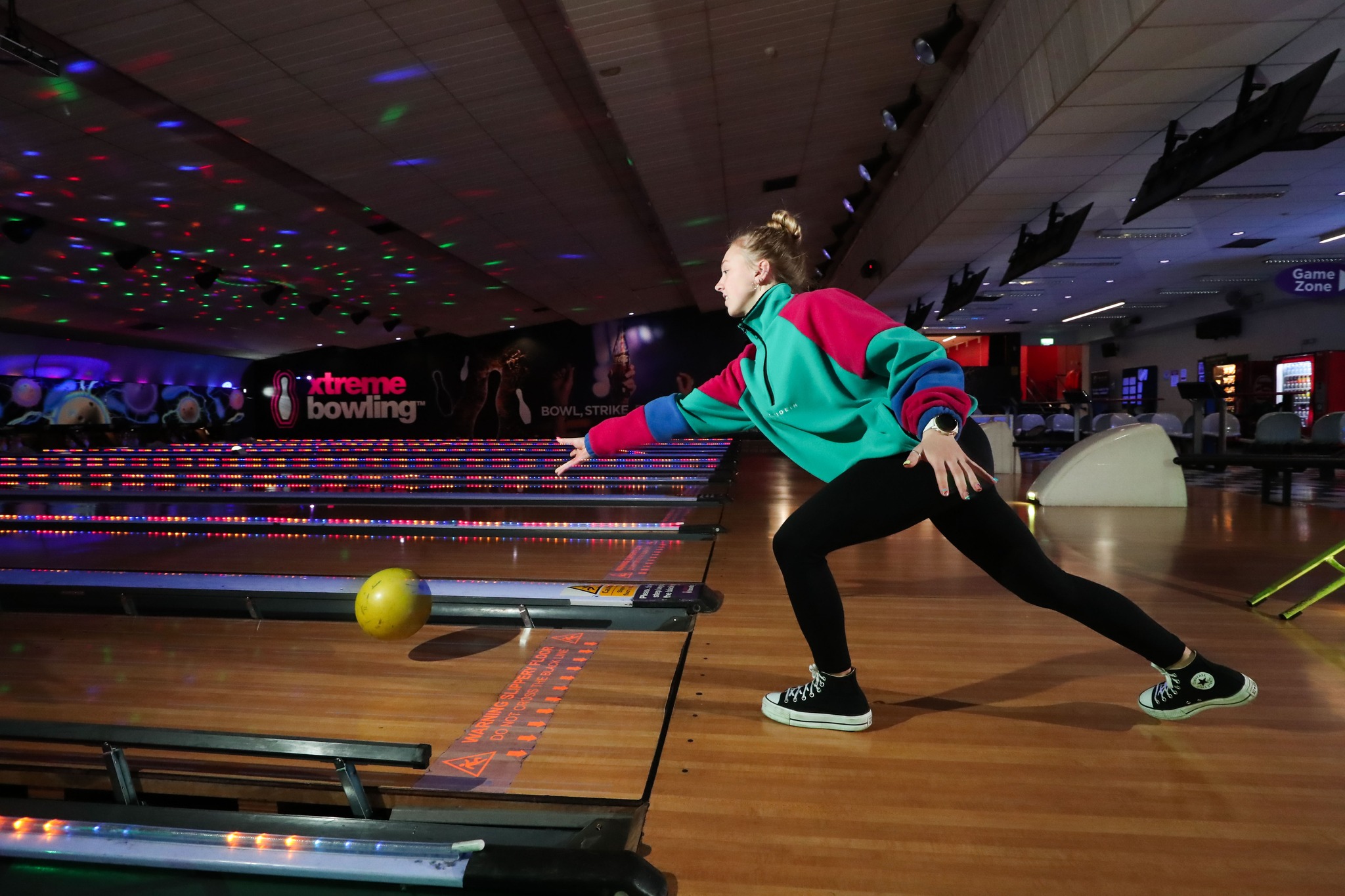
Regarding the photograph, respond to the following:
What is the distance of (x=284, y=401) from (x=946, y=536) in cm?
2003

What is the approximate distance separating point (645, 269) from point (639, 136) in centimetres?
686

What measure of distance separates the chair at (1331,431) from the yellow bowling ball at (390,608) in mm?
8987

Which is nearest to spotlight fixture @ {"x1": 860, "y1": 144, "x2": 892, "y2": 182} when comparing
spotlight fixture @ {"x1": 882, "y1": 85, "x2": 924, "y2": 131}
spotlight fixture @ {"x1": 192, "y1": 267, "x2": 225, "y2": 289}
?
spotlight fixture @ {"x1": 882, "y1": 85, "x2": 924, "y2": 131}

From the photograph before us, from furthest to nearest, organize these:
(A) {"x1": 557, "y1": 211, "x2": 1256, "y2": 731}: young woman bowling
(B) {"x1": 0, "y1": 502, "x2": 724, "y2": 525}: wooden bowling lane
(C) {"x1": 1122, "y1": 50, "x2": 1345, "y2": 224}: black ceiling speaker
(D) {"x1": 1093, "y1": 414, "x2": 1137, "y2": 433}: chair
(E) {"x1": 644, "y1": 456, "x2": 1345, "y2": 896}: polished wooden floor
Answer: (D) {"x1": 1093, "y1": 414, "x2": 1137, "y2": 433}: chair < (C) {"x1": 1122, "y1": 50, "x2": 1345, "y2": 224}: black ceiling speaker < (B) {"x1": 0, "y1": 502, "x2": 724, "y2": 525}: wooden bowling lane < (A) {"x1": 557, "y1": 211, "x2": 1256, "y2": 731}: young woman bowling < (E) {"x1": 644, "y1": 456, "x2": 1345, "y2": 896}: polished wooden floor

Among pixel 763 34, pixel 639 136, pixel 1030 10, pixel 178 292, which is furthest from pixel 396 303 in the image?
pixel 1030 10

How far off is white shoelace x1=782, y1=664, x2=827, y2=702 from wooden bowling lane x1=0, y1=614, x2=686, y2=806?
0.29 metres

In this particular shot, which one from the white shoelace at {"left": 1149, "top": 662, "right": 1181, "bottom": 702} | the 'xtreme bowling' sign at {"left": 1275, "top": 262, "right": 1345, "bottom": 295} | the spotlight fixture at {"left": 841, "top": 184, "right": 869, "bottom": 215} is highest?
the spotlight fixture at {"left": 841, "top": 184, "right": 869, "bottom": 215}

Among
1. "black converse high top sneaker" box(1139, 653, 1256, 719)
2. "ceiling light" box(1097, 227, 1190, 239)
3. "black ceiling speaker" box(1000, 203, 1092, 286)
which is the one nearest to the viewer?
"black converse high top sneaker" box(1139, 653, 1256, 719)

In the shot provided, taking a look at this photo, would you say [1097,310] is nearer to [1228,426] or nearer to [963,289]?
[1228,426]

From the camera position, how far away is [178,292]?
12031mm

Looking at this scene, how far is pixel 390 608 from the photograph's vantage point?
7.45 ft

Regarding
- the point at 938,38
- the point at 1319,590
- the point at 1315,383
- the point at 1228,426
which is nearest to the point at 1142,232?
the point at 938,38

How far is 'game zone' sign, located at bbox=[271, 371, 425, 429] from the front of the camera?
62.5ft

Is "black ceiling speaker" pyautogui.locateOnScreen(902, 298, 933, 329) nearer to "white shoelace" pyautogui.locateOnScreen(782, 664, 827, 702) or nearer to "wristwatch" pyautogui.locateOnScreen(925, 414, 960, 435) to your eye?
"white shoelace" pyautogui.locateOnScreen(782, 664, 827, 702)
